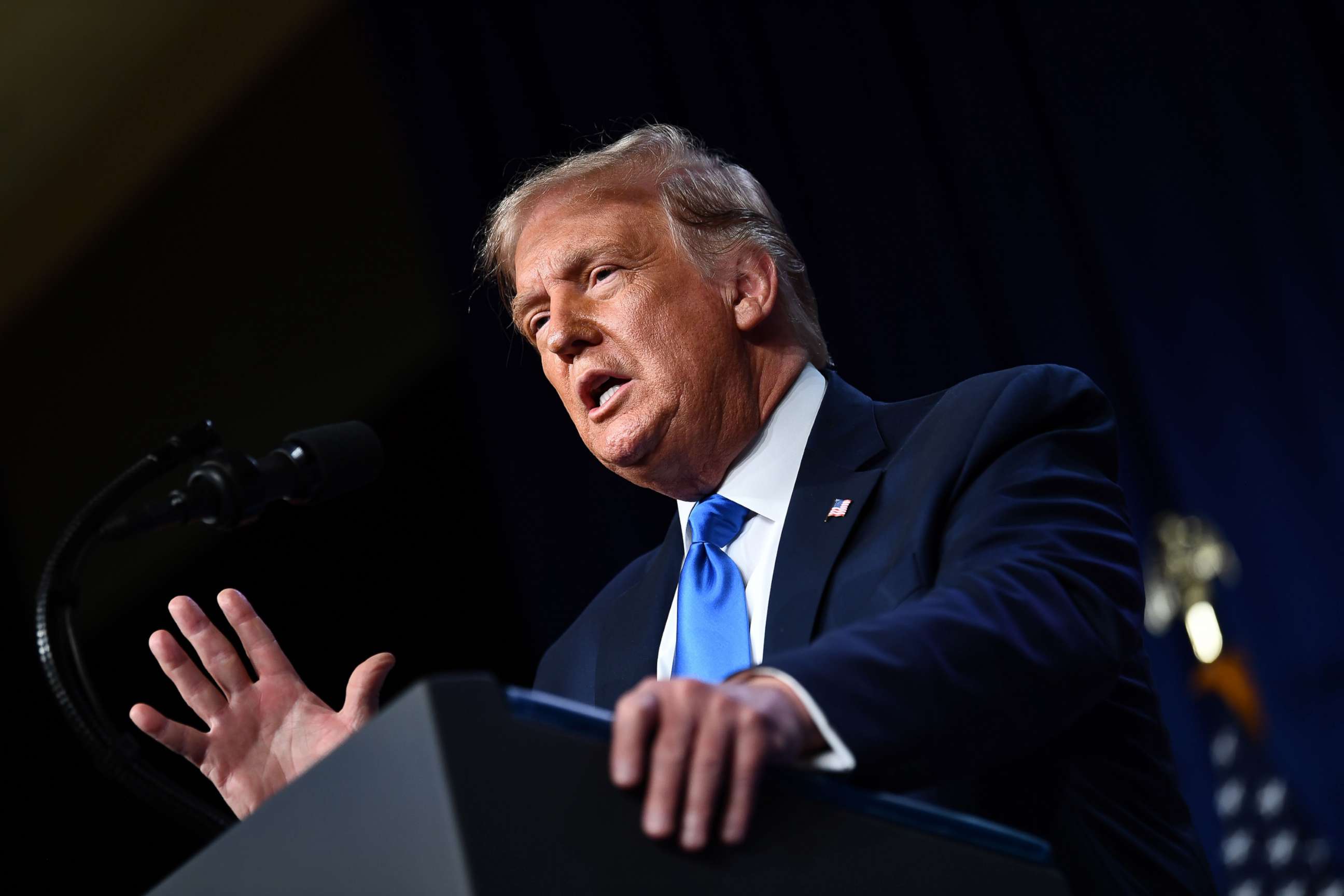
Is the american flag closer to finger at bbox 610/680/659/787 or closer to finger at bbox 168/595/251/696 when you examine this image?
finger at bbox 168/595/251/696

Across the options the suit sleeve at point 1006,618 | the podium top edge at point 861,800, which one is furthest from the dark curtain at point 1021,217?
the podium top edge at point 861,800

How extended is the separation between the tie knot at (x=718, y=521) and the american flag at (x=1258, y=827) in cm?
176

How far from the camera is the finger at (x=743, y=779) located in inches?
28.1

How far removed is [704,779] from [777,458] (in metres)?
1.05

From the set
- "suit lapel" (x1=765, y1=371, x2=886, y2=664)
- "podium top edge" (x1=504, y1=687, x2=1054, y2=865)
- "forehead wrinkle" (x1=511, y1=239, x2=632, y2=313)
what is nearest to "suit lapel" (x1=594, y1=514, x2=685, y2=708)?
"suit lapel" (x1=765, y1=371, x2=886, y2=664)

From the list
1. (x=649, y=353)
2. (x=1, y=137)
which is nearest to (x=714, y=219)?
(x=649, y=353)

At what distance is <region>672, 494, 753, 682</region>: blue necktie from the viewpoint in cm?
146

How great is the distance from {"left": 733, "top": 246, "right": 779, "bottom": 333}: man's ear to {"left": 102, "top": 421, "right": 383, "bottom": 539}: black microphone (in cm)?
76

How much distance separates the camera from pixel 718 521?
5.49 ft

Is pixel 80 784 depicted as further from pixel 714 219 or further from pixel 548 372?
pixel 714 219

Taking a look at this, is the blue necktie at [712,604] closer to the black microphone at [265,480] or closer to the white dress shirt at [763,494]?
the white dress shirt at [763,494]

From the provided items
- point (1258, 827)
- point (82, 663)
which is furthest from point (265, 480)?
point (1258, 827)

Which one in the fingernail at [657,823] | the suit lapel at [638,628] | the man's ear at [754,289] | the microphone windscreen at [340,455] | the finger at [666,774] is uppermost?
the microphone windscreen at [340,455]

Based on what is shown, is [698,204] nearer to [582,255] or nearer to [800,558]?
[582,255]
